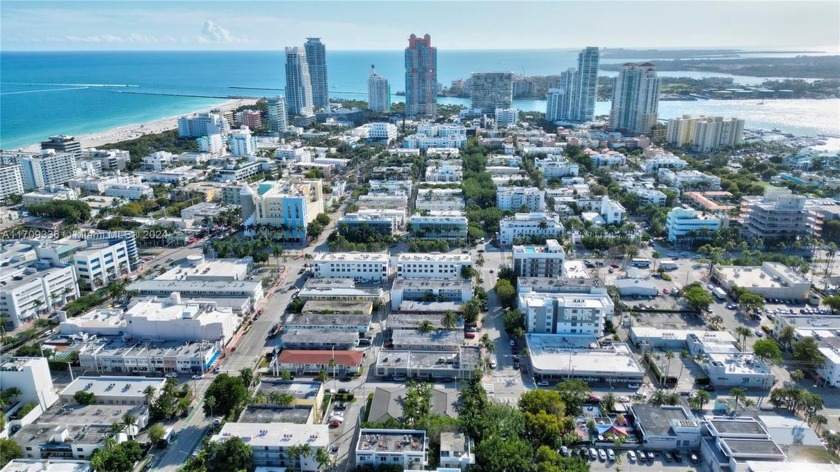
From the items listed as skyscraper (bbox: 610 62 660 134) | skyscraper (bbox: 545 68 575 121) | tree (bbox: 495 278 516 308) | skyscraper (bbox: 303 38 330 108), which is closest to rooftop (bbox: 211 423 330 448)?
tree (bbox: 495 278 516 308)

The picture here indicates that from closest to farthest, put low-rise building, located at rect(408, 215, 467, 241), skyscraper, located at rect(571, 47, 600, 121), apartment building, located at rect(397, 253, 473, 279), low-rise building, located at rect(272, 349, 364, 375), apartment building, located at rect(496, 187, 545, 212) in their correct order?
low-rise building, located at rect(272, 349, 364, 375) < apartment building, located at rect(397, 253, 473, 279) < low-rise building, located at rect(408, 215, 467, 241) < apartment building, located at rect(496, 187, 545, 212) < skyscraper, located at rect(571, 47, 600, 121)

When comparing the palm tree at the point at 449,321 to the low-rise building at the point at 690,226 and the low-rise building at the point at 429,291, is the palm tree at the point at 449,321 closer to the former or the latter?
the low-rise building at the point at 429,291

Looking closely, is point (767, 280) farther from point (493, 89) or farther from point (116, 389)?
point (493, 89)

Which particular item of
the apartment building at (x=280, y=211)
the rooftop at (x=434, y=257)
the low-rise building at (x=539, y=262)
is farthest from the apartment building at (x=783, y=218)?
the apartment building at (x=280, y=211)

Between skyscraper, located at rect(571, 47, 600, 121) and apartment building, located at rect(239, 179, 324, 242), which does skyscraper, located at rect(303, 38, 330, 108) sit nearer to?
skyscraper, located at rect(571, 47, 600, 121)

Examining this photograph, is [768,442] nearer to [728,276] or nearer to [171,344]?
[728,276]

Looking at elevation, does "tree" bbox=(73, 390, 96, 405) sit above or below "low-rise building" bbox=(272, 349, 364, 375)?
above

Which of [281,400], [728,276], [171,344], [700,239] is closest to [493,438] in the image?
[281,400]
